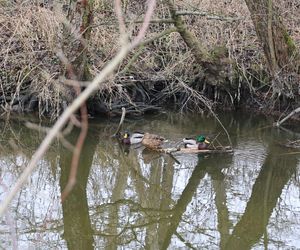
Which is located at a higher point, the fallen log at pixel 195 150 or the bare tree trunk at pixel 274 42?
the bare tree trunk at pixel 274 42

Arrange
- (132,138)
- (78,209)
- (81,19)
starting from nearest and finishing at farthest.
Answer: (78,209) < (132,138) < (81,19)

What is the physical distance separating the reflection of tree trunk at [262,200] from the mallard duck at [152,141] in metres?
1.59

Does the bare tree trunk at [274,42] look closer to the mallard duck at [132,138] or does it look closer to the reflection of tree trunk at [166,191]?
the mallard duck at [132,138]

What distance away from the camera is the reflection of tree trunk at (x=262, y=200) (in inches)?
225

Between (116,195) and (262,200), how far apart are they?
173 centimetres

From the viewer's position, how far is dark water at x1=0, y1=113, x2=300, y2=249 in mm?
5574

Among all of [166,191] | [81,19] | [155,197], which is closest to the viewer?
[155,197]

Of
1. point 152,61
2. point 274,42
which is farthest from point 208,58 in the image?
point 274,42

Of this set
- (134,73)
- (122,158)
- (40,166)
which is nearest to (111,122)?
(134,73)

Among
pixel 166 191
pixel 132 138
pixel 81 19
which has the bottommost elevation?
pixel 166 191

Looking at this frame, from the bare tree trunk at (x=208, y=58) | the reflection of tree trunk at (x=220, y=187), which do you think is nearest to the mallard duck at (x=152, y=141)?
the reflection of tree trunk at (x=220, y=187)

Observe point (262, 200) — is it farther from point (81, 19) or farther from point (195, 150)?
point (81, 19)

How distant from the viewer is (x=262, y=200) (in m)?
6.68

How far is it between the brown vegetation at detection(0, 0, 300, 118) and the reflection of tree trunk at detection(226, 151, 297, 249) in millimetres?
2390
